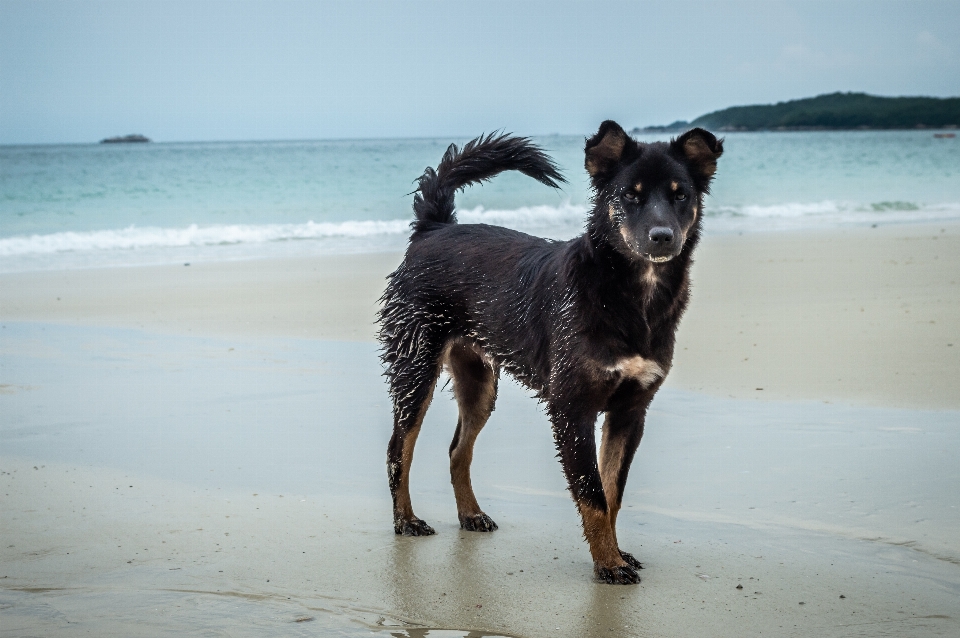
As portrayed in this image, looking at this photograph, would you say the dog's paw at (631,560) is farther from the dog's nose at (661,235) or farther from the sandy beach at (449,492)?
the dog's nose at (661,235)

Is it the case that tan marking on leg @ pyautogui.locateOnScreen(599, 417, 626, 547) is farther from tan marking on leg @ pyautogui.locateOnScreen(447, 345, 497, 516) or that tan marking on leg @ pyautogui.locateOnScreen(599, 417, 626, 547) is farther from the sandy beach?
tan marking on leg @ pyautogui.locateOnScreen(447, 345, 497, 516)

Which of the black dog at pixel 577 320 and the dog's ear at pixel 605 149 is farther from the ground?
the dog's ear at pixel 605 149

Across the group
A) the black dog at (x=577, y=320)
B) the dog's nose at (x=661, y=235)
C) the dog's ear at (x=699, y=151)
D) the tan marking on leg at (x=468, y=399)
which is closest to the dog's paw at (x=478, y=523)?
the black dog at (x=577, y=320)

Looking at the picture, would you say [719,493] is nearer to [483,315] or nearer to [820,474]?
[820,474]

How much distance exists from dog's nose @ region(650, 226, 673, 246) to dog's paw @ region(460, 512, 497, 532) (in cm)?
166

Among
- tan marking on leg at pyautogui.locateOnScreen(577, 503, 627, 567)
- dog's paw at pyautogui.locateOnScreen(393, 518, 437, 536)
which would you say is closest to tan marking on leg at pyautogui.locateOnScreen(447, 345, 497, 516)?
dog's paw at pyautogui.locateOnScreen(393, 518, 437, 536)

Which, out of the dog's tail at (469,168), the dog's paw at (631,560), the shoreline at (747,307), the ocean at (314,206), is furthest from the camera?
the ocean at (314,206)

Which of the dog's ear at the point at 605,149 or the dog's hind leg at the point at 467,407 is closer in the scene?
the dog's ear at the point at 605,149

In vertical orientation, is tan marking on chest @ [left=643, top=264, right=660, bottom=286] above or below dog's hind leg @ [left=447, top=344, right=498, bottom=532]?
above

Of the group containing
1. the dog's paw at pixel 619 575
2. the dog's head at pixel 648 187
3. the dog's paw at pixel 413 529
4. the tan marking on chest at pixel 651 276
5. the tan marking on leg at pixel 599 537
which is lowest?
the dog's paw at pixel 413 529

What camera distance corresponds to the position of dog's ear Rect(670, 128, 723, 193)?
12.8 ft

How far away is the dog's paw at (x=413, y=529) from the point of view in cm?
449

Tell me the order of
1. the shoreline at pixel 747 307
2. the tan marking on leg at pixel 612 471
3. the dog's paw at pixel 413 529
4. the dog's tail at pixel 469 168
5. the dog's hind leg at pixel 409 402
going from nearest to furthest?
the tan marking on leg at pixel 612 471 → the dog's paw at pixel 413 529 → the dog's hind leg at pixel 409 402 → the dog's tail at pixel 469 168 → the shoreline at pixel 747 307

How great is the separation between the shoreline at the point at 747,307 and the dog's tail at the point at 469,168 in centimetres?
246
